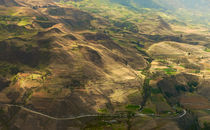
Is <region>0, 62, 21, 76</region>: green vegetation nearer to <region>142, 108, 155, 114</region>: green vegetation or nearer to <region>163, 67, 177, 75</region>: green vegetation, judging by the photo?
<region>142, 108, 155, 114</region>: green vegetation

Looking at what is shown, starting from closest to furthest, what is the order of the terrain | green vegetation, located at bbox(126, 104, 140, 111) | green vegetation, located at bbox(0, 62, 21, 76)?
the terrain < green vegetation, located at bbox(126, 104, 140, 111) < green vegetation, located at bbox(0, 62, 21, 76)

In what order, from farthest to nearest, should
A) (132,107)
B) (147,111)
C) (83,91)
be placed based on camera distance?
(83,91)
(132,107)
(147,111)

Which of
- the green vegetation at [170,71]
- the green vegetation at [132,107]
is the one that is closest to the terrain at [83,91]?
the green vegetation at [132,107]

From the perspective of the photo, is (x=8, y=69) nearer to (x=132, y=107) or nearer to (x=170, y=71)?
(x=132, y=107)

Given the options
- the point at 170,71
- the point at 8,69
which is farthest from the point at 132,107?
the point at 8,69

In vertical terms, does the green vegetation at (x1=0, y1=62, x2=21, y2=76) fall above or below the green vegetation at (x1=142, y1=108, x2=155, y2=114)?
above

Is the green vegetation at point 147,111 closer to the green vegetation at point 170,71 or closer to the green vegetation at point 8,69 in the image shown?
the green vegetation at point 170,71

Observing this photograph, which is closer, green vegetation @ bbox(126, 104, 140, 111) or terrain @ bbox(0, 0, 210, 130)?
terrain @ bbox(0, 0, 210, 130)

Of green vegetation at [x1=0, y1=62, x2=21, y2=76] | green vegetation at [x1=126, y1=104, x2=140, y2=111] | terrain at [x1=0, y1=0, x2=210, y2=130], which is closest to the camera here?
terrain at [x1=0, y1=0, x2=210, y2=130]

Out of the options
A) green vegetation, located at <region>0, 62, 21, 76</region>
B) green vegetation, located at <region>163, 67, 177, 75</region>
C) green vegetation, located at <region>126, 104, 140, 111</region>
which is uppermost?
green vegetation, located at <region>0, 62, 21, 76</region>

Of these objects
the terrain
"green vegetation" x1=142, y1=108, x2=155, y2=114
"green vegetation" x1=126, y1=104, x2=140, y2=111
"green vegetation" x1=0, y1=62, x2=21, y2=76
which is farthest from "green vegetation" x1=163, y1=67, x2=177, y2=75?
"green vegetation" x1=0, y1=62, x2=21, y2=76

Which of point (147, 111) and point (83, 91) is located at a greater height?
point (83, 91)
